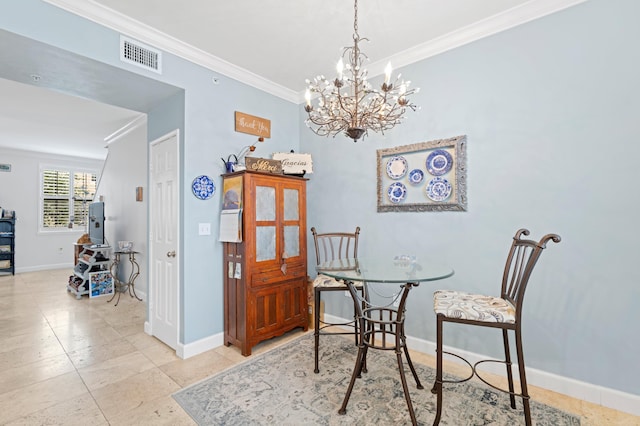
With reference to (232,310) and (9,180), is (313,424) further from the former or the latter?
(9,180)

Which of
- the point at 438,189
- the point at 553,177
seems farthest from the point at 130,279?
the point at 553,177

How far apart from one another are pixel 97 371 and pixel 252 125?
8.86ft

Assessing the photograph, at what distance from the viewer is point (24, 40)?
6.51 ft

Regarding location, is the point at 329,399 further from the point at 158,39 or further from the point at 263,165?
the point at 158,39

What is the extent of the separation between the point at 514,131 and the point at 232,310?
295 centimetres

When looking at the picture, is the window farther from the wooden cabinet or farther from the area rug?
the area rug

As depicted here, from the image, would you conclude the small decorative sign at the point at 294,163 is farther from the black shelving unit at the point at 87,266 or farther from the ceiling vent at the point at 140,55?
the black shelving unit at the point at 87,266

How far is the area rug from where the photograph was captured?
5.99ft

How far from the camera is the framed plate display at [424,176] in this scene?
2.55 metres

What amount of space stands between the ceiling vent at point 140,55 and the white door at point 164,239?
0.59 m

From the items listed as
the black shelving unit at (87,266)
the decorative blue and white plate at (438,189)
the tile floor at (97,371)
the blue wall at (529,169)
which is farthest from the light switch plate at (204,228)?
the black shelving unit at (87,266)

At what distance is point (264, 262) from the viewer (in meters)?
2.87

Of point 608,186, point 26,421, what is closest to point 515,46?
point 608,186

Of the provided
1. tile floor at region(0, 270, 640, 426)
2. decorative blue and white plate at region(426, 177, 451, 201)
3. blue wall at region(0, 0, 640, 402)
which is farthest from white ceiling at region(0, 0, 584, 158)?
tile floor at region(0, 270, 640, 426)
